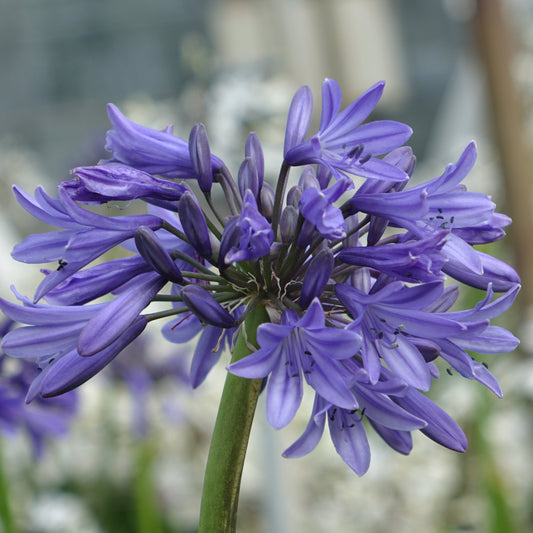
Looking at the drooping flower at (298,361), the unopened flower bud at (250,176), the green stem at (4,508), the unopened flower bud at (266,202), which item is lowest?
the green stem at (4,508)

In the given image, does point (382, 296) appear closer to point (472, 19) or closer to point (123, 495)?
point (472, 19)

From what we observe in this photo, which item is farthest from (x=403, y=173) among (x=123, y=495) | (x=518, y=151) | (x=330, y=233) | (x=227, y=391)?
(x=123, y=495)

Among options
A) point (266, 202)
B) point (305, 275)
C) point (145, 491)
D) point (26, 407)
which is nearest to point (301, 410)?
point (145, 491)

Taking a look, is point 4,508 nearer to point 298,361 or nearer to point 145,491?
point 145,491

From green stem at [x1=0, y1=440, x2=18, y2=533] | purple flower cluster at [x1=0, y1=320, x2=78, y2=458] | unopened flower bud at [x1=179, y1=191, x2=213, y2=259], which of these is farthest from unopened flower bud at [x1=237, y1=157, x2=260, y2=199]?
green stem at [x1=0, y1=440, x2=18, y2=533]

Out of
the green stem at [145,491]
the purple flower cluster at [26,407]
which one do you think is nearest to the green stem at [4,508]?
the purple flower cluster at [26,407]

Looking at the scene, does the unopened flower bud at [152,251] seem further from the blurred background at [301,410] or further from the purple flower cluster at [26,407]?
the blurred background at [301,410]
